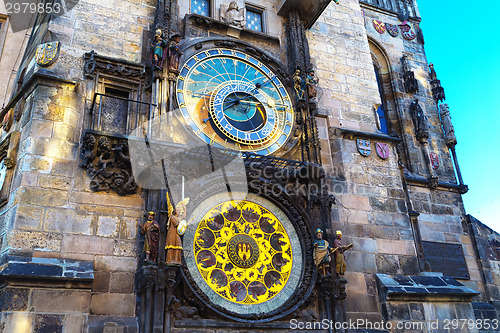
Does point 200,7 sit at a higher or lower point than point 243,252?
higher

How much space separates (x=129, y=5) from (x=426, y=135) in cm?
942

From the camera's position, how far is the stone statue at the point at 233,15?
11297mm

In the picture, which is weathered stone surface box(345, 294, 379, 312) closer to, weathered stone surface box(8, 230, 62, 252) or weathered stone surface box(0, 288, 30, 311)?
weathered stone surface box(8, 230, 62, 252)

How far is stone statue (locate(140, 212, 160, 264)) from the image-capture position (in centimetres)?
788

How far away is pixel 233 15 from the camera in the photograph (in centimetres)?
1139

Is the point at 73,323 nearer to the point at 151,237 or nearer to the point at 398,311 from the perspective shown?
the point at 151,237

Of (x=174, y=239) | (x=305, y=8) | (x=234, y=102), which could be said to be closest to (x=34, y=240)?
(x=174, y=239)

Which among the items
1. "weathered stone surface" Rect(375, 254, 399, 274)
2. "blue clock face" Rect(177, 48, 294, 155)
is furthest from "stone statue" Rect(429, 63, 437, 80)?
"weathered stone surface" Rect(375, 254, 399, 274)

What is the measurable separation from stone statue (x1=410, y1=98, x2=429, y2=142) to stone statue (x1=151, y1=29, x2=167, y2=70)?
8.67m

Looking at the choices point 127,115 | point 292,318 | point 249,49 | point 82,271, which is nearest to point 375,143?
point 249,49

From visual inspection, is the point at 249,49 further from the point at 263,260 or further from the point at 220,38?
the point at 263,260

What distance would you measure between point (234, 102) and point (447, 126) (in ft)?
27.5

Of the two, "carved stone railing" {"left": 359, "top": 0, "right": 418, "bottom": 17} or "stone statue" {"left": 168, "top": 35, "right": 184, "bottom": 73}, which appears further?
"carved stone railing" {"left": 359, "top": 0, "right": 418, "bottom": 17}

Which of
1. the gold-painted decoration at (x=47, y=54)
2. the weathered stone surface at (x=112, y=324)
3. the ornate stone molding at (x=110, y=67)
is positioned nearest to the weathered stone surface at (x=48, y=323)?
the weathered stone surface at (x=112, y=324)
